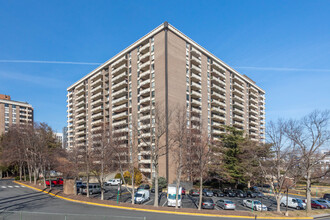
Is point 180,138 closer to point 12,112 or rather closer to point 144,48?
point 144,48

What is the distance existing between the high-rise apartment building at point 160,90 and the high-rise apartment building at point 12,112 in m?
54.3

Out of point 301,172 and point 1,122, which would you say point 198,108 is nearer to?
point 301,172

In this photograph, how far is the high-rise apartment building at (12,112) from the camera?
12044 cm

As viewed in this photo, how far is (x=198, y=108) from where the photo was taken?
65.9 metres

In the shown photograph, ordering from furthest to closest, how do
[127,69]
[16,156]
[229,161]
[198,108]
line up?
1. [127,69]
2. [198,108]
3. [16,156]
4. [229,161]

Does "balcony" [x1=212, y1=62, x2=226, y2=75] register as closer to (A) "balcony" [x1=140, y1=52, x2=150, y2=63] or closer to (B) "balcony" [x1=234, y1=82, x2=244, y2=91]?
(B) "balcony" [x1=234, y1=82, x2=244, y2=91]

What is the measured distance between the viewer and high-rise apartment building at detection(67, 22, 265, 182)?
58.4 m

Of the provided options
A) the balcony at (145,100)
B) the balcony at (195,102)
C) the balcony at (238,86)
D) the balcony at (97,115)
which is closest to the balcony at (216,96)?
the balcony at (195,102)

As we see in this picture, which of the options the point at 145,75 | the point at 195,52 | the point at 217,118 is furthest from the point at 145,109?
the point at 217,118

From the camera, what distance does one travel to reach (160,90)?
58.0 meters

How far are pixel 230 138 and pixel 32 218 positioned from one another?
4101 cm

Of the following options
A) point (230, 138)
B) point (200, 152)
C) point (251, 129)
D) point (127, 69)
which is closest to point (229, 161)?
point (230, 138)

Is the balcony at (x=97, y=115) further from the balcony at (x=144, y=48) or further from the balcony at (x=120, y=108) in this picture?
the balcony at (x=144, y=48)

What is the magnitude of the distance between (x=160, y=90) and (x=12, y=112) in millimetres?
104412
